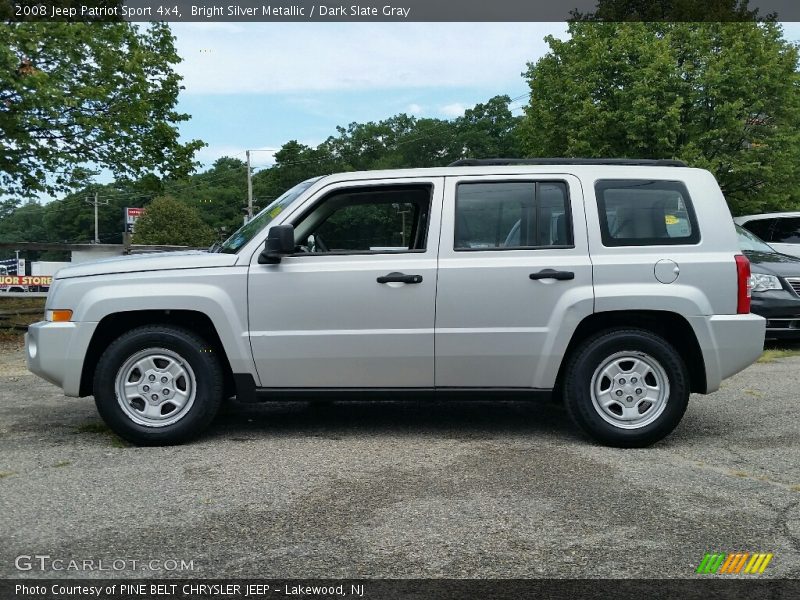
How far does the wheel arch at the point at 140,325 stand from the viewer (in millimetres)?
5758

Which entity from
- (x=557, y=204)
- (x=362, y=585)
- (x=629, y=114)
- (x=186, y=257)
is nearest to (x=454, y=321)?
(x=557, y=204)

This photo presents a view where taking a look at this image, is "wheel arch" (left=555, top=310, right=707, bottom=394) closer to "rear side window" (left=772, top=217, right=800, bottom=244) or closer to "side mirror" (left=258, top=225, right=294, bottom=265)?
"side mirror" (left=258, top=225, right=294, bottom=265)

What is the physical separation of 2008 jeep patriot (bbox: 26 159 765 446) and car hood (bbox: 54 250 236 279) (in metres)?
0.02

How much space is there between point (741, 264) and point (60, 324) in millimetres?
4658

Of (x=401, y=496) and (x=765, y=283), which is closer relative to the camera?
(x=401, y=496)

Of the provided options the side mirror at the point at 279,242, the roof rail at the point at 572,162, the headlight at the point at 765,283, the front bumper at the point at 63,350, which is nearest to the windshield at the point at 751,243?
the headlight at the point at 765,283

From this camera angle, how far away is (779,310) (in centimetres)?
1016

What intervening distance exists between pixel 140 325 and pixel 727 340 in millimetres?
4033

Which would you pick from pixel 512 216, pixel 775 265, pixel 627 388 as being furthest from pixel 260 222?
pixel 775 265

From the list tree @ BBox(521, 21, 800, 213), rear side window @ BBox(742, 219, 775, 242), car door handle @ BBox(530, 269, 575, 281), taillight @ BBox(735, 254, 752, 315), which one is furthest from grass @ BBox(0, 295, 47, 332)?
tree @ BBox(521, 21, 800, 213)

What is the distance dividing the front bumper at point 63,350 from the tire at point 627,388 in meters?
3.31

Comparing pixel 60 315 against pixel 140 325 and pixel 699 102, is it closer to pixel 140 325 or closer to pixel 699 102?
pixel 140 325

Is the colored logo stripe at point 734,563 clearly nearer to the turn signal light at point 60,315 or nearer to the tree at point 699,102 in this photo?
the turn signal light at point 60,315

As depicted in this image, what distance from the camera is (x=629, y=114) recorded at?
1079 inches
